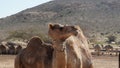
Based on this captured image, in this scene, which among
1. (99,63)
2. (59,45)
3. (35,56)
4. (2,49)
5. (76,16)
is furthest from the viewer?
(76,16)

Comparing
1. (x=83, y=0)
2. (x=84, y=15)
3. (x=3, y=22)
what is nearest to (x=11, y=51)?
(x=84, y=15)

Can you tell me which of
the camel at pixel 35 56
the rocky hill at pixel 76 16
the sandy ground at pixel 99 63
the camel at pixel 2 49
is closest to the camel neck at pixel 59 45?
the camel at pixel 35 56

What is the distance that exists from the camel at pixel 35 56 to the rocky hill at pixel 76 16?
8863 cm

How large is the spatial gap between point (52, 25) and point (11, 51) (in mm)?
38082

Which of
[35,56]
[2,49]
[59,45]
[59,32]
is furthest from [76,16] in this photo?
[59,45]

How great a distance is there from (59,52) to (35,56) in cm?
404

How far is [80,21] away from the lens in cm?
10531

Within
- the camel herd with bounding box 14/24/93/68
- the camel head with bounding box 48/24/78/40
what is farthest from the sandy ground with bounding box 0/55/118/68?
the camel head with bounding box 48/24/78/40

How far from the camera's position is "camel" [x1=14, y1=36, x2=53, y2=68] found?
10.7 metres

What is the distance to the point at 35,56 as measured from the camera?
1099 cm

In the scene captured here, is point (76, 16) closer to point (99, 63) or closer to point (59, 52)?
point (99, 63)

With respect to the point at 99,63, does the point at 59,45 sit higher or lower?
higher

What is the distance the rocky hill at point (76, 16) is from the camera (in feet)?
350

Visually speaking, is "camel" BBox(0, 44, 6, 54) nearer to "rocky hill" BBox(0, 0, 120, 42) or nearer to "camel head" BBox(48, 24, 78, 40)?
"camel head" BBox(48, 24, 78, 40)
